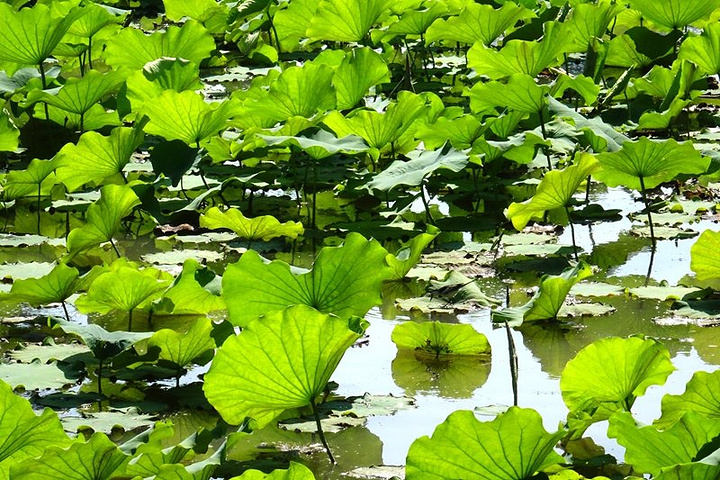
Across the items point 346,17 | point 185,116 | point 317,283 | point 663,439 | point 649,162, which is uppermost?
point 663,439

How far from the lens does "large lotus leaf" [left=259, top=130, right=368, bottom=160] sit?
2.84 meters

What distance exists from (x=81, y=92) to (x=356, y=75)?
0.78 metres

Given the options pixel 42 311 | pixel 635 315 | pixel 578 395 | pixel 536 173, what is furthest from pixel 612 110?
pixel 578 395

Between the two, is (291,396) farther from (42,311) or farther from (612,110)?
(612,110)

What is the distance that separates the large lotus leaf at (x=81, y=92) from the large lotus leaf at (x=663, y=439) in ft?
7.63

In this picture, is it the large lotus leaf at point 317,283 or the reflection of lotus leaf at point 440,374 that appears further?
the reflection of lotus leaf at point 440,374

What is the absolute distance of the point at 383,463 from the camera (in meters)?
1.69

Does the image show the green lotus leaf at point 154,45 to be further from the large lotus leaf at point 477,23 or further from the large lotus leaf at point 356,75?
the large lotus leaf at point 477,23

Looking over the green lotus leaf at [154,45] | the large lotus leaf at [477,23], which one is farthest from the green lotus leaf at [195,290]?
the large lotus leaf at [477,23]

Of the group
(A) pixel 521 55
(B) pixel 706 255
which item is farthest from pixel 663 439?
(A) pixel 521 55

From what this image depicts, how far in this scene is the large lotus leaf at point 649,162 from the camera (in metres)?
2.55

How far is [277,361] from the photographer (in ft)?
5.10

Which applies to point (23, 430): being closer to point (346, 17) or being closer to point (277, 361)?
point (277, 361)

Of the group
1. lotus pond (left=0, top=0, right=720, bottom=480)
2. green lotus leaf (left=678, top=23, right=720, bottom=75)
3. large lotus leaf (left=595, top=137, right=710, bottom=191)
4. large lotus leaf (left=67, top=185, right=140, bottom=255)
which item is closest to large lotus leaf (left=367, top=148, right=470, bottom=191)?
lotus pond (left=0, top=0, right=720, bottom=480)
